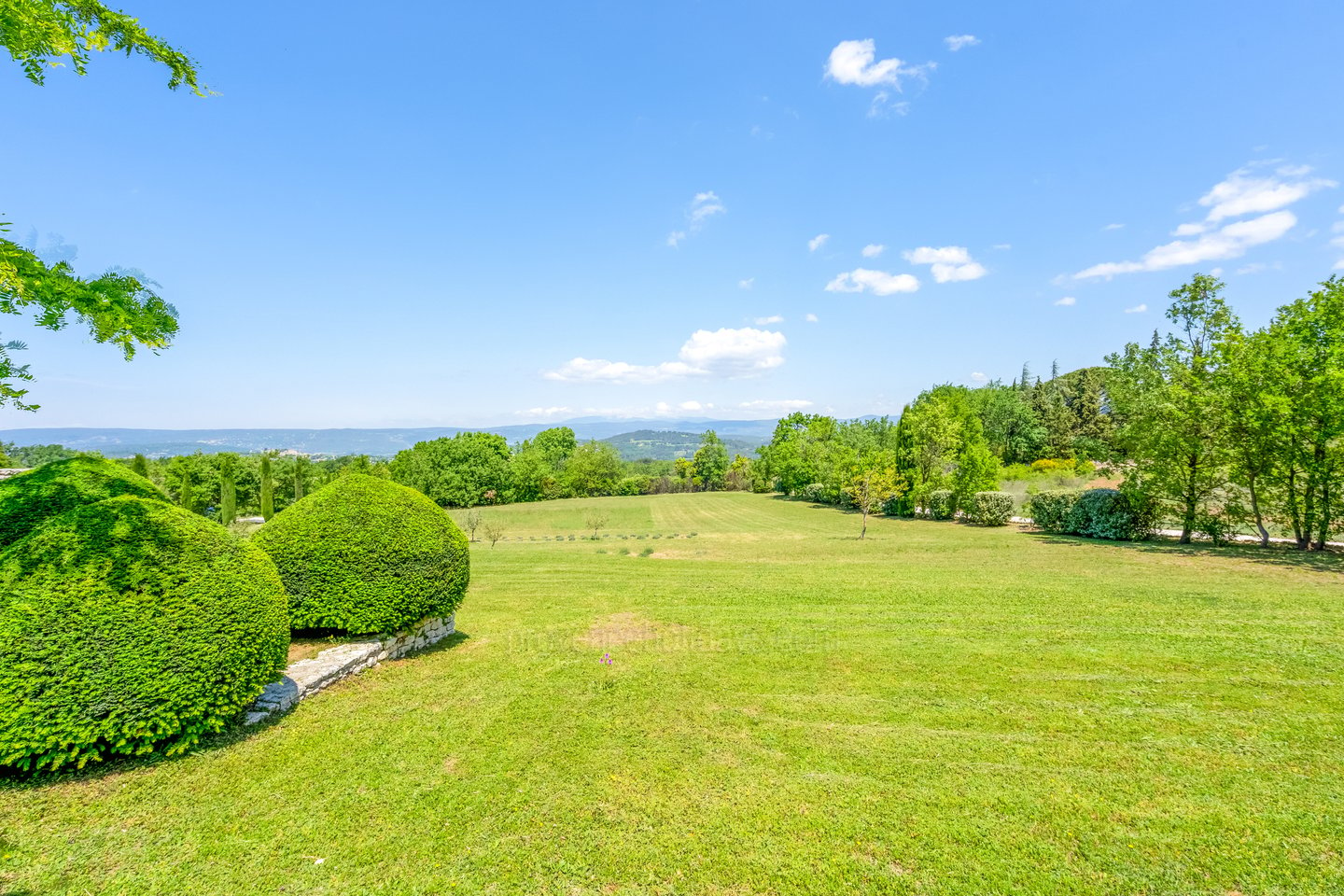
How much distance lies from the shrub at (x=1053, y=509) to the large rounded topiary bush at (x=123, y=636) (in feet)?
92.0

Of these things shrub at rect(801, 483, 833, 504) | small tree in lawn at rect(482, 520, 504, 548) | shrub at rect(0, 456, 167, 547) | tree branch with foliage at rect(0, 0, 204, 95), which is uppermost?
tree branch with foliage at rect(0, 0, 204, 95)

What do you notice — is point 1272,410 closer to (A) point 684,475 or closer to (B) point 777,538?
(B) point 777,538

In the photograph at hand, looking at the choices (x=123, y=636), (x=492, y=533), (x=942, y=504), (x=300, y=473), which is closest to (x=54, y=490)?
(x=123, y=636)

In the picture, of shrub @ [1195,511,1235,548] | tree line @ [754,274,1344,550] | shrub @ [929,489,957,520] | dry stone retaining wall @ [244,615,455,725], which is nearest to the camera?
dry stone retaining wall @ [244,615,455,725]

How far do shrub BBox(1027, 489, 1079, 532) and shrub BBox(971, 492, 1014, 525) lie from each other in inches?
104

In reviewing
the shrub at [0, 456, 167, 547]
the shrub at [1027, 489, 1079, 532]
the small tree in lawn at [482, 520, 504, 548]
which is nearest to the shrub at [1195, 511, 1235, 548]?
the shrub at [1027, 489, 1079, 532]

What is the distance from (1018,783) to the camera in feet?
16.2

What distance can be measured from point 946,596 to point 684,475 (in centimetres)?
6833

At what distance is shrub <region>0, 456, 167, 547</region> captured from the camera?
249 inches

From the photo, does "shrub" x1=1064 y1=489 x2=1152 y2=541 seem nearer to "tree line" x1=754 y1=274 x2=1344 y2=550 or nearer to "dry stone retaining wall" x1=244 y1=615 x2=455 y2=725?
"tree line" x1=754 y1=274 x2=1344 y2=550

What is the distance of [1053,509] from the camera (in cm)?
2422

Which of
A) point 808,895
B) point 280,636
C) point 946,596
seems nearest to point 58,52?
point 280,636

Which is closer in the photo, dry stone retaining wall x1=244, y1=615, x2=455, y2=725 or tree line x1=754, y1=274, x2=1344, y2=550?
dry stone retaining wall x1=244, y1=615, x2=455, y2=725

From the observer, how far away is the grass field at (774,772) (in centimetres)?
391
